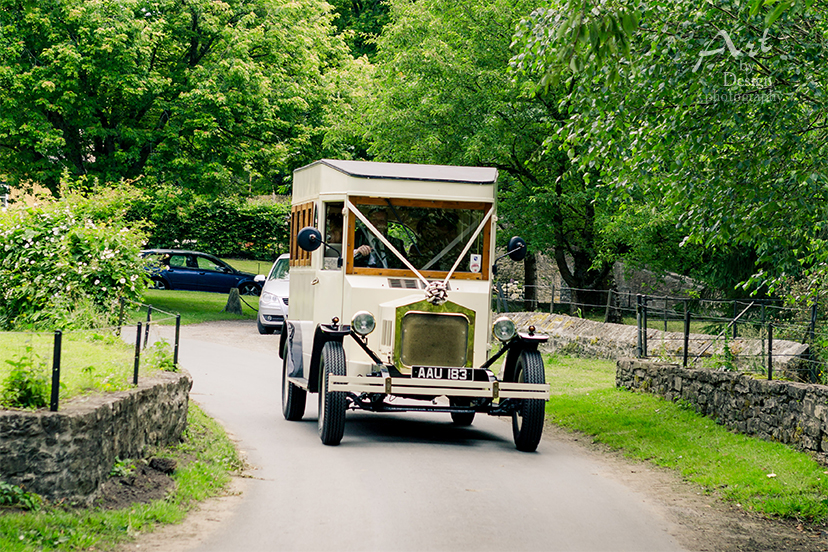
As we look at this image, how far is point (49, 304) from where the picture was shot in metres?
12.7

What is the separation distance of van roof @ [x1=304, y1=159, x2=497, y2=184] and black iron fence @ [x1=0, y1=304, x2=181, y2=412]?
292cm

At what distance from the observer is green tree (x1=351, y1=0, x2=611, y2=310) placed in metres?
23.1

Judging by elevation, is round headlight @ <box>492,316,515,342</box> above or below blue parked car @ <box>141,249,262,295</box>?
below

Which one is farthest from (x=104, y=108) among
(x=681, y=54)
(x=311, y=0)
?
(x=681, y=54)

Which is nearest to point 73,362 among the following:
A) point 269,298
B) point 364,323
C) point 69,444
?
point 69,444

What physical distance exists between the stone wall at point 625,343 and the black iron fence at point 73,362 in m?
7.26

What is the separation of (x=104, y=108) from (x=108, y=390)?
20.8 meters

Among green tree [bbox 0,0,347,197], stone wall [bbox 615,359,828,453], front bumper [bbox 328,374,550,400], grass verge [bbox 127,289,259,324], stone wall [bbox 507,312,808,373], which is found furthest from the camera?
grass verge [bbox 127,289,259,324]

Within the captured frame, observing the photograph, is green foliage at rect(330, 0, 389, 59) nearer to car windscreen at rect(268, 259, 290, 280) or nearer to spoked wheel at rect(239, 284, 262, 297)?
spoked wheel at rect(239, 284, 262, 297)

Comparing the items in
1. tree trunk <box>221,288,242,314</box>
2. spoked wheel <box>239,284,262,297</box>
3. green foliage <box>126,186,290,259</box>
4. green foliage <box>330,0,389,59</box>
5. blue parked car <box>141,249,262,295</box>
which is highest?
green foliage <box>330,0,389,59</box>

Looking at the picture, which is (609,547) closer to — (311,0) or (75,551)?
(75,551)

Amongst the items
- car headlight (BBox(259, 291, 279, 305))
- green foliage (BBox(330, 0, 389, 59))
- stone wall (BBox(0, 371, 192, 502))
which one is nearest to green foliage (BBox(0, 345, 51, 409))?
stone wall (BBox(0, 371, 192, 502))

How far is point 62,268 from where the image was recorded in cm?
1292

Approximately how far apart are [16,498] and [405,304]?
16.5 ft
